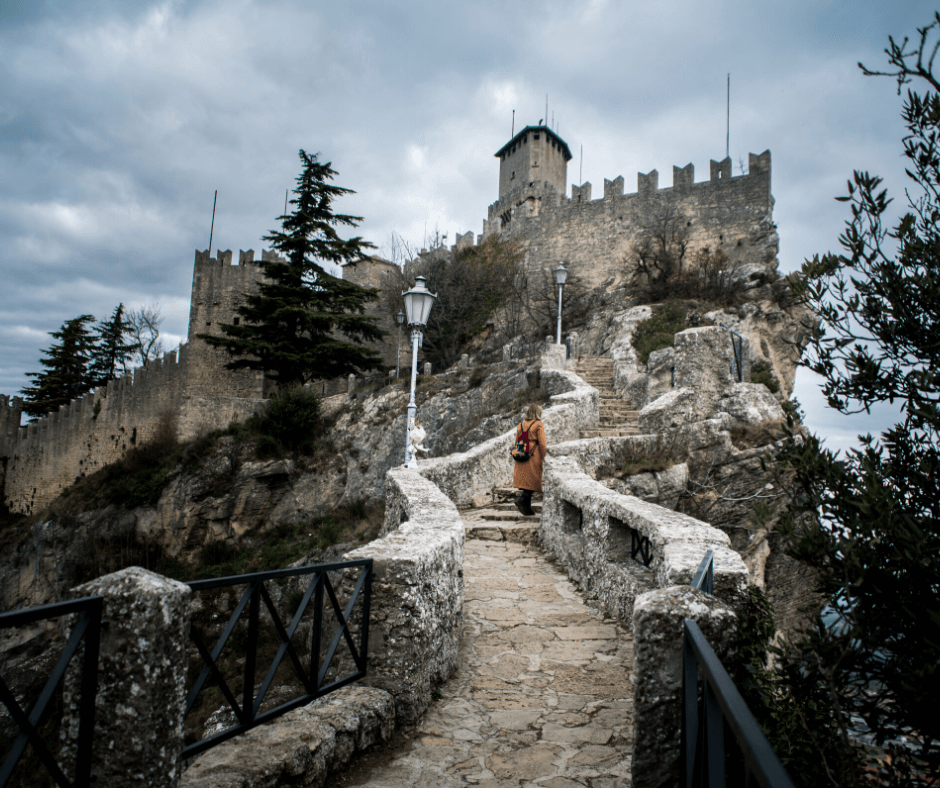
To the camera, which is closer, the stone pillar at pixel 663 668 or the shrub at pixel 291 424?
the stone pillar at pixel 663 668

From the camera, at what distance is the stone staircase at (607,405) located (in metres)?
12.7

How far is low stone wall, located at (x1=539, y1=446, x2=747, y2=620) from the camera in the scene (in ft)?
11.7

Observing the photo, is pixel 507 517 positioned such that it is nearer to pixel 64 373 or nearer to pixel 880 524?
pixel 880 524

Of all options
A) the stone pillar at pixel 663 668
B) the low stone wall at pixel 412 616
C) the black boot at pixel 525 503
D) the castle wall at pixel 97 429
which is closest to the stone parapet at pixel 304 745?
the low stone wall at pixel 412 616

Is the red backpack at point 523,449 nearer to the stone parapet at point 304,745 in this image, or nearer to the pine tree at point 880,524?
the stone parapet at point 304,745

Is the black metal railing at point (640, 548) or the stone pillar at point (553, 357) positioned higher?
the stone pillar at point (553, 357)

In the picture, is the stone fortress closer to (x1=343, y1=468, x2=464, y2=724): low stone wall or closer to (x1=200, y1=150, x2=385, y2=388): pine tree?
(x1=200, y1=150, x2=385, y2=388): pine tree

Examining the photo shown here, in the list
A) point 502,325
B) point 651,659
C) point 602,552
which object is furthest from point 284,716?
point 502,325

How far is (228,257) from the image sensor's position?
2892 cm

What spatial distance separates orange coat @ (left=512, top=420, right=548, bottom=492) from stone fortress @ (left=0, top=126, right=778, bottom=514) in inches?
649

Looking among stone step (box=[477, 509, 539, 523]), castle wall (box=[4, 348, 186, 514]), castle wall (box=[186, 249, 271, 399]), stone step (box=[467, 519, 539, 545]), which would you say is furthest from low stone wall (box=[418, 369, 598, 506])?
castle wall (box=[186, 249, 271, 399])

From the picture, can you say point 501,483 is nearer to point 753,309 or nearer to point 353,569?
point 353,569

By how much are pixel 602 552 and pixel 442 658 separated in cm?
220

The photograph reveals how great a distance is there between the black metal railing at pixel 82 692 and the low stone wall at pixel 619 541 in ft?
9.49
